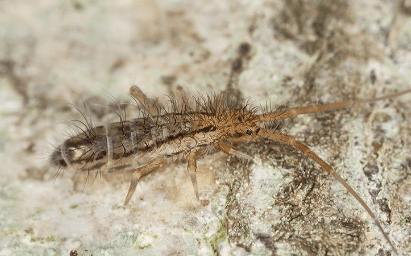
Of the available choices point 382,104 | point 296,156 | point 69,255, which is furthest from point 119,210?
point 382,104

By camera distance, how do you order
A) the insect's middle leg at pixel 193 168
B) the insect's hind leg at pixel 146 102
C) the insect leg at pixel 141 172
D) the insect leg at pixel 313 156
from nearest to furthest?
1. the insect leg at pixel 313 156
2. the insect's middle leg at pixel 193 168
3. the insect leg at pixel 141 172
4. the insect's hind leg at pixel 146 102

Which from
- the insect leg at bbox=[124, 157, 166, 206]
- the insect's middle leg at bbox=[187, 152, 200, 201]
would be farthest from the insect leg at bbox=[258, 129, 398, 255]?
the insect leg at bbox=[124, 157, 166, 206]

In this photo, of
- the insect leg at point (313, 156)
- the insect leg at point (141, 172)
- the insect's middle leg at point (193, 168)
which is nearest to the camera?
the insect leg at point (313, 156)

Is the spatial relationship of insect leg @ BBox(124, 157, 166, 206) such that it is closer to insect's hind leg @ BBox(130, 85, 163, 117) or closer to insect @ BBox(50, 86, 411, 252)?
insect @ BBox(50, 86, 411, 252)

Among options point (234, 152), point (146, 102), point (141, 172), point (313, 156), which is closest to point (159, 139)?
point (141, 172)

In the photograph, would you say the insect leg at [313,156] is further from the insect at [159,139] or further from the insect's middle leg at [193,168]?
the insect's middle leg at [193,168]

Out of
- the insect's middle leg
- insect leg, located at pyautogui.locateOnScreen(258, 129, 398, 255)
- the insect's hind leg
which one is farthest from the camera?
the insect's hind leg

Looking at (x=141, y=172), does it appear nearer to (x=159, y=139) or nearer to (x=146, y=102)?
(x=159, y=139)

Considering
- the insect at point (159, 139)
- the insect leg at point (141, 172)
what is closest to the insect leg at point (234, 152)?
Answer: the insect at point (159, 139)
